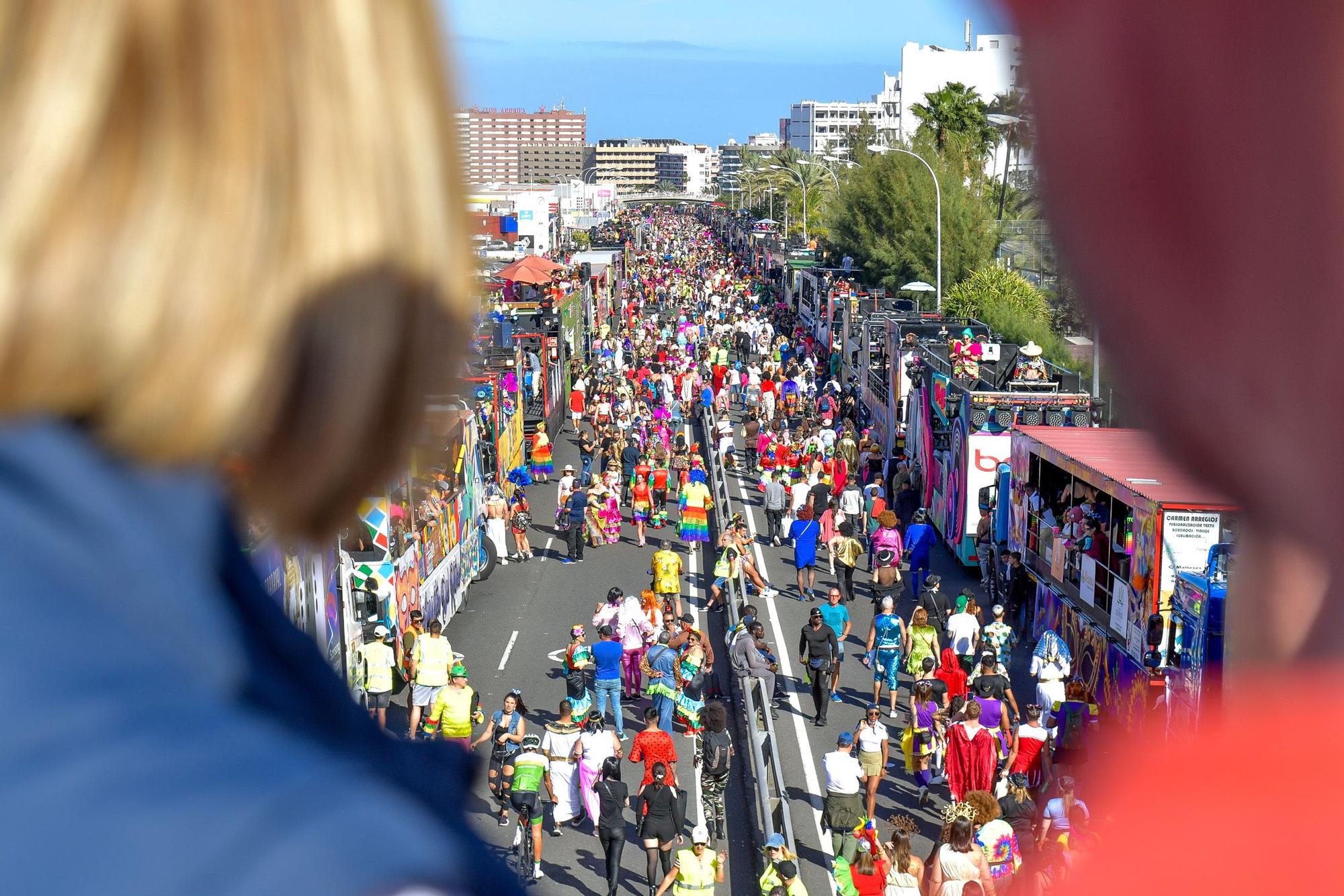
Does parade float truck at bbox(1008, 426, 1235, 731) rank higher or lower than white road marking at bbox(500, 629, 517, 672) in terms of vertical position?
higher

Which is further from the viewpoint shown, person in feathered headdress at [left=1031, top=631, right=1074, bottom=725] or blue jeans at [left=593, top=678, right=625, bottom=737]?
blue jeans at [left=593, top=678, right=625, bottom=737]

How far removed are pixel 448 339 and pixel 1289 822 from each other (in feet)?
1.43

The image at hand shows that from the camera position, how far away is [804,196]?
84.8 meters

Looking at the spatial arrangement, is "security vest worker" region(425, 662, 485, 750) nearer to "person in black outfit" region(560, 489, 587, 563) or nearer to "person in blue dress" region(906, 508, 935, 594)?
"person in blue dress" region(906, 508, 935, 594)

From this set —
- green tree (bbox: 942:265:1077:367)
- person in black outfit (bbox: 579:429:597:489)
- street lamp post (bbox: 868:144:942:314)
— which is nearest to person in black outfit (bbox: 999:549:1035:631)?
green tree (bbox: 942:265:1077:367)

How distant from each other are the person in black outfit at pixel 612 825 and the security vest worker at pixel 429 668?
2608 millimetres

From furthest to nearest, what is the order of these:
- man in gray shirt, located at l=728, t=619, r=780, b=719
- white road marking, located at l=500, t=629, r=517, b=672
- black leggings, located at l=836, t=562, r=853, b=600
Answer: black leggings, located at l=836, t=562, r=853, b=600
white road marking, located at l=500, t=629, r=517, b=672
man in gray shirt, located at l=728, t=619, r=780, b=719

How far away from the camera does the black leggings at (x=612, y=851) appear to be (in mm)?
11789

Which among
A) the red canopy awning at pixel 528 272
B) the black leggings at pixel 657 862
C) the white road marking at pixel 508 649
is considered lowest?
the black leggings at pixel 657 862


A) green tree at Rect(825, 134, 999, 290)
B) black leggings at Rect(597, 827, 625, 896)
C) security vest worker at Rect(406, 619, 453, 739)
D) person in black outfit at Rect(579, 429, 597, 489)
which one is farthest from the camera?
green tree at Rect(825, 134, 999, 290)

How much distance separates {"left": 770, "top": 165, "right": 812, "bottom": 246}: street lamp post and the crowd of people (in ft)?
189

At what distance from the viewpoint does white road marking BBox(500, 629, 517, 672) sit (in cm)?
1762

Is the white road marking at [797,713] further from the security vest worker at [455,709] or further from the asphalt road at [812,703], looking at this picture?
the security vest worker at [455,709]

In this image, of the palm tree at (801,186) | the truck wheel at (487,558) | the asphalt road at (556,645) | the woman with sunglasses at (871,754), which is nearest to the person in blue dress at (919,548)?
the asphalt road at (556,645)
